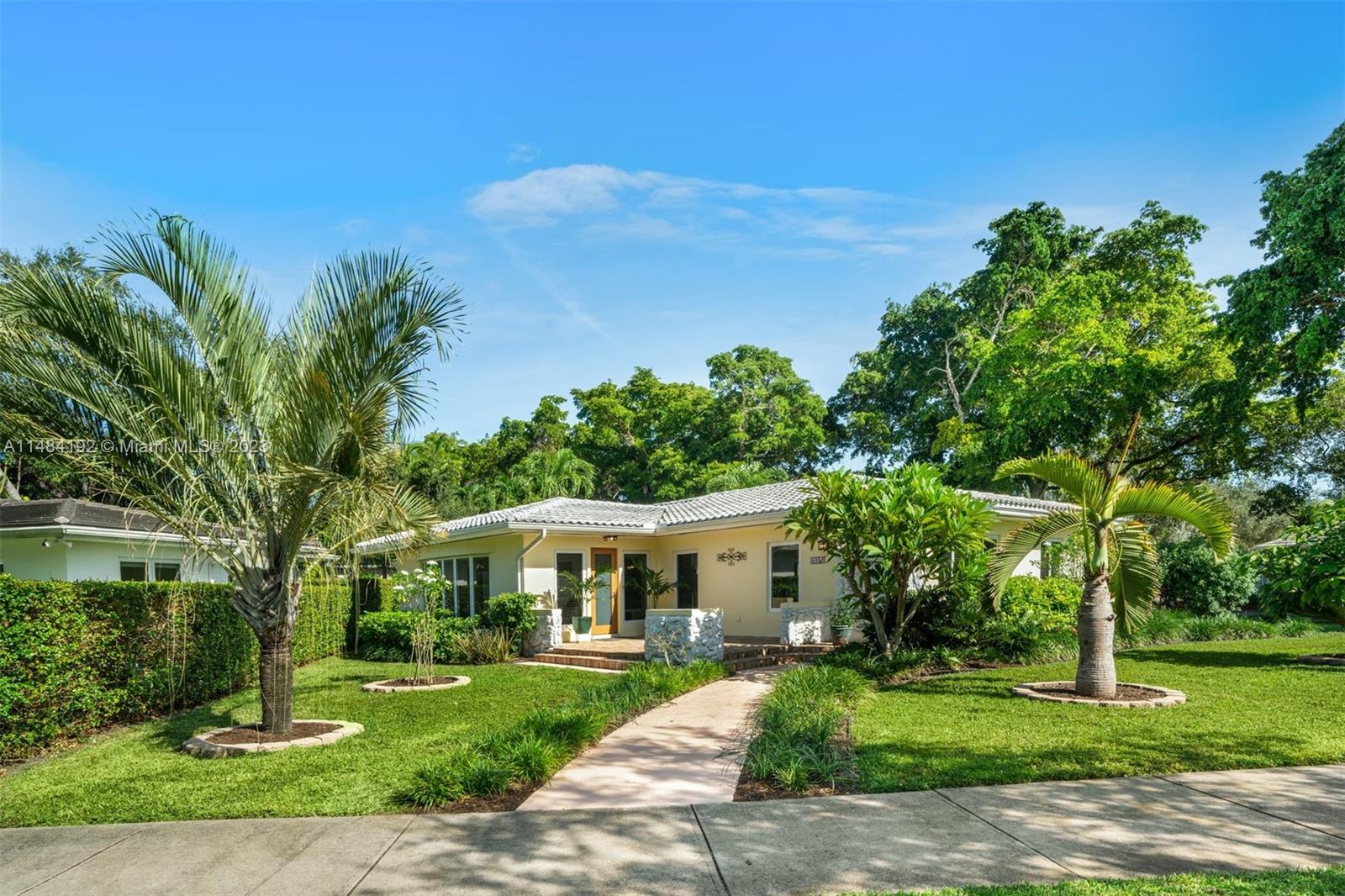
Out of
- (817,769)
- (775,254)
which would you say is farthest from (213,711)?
(775,254)

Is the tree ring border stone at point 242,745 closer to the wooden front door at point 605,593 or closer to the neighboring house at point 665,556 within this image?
the neighboring house at point 665,556

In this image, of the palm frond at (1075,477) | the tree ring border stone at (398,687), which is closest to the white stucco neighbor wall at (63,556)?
the tree ring border stone at (398,687)

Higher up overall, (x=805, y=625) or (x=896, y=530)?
(x=896, y=530)

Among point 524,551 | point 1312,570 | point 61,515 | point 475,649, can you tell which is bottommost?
point 475,649

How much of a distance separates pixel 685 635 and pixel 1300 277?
1375 centimetres

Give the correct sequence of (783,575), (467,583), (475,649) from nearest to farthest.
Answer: (475,649) → (783,575) → (467,583)

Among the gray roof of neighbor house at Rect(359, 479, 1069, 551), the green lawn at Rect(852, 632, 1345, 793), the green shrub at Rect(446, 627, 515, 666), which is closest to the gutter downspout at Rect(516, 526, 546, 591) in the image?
the gray roof of neighbor house at Rect(359, 479, 1069, 551)

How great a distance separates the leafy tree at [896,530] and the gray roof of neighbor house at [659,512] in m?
2.80

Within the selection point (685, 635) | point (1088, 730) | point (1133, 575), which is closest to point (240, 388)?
point (685, 635)

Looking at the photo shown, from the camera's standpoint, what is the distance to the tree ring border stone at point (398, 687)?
1197 cm

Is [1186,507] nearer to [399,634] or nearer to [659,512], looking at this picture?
[659,512]

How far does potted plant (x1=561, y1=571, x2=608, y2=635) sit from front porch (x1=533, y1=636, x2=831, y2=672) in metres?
1.02

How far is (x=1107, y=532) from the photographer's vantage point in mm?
10055

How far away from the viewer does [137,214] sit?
Result: 741 centimetres
